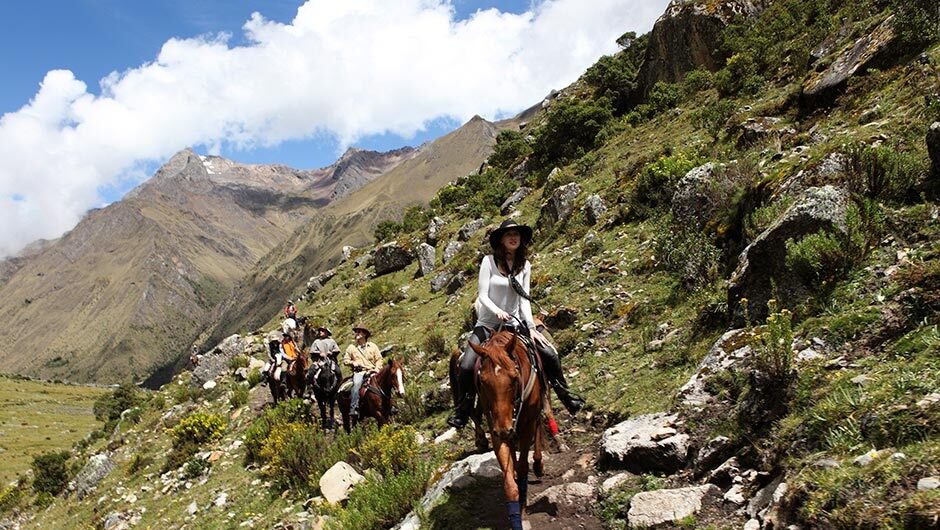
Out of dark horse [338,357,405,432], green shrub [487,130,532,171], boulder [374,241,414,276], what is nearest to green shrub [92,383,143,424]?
boulder [374,241,414,276]

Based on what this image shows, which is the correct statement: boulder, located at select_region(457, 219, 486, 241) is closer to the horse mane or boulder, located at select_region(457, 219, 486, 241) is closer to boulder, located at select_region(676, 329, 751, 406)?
boulder, located at select_region(676, 329, 751, 406)

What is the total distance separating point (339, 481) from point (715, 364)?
7.32 m

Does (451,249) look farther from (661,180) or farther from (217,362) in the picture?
(217,362)

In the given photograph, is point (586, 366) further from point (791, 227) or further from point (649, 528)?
point (649, 528)

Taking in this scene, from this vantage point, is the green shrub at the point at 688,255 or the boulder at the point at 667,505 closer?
the boulder at the point at 667,505

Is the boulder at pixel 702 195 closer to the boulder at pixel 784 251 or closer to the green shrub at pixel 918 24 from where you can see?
the boulder at pixel 784 251

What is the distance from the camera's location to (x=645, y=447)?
6.63m

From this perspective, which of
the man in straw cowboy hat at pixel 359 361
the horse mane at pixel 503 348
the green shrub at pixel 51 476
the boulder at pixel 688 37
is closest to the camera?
the horse mane at pixel 503 348

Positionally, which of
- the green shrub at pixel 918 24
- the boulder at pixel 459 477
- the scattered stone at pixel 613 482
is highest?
the green shrub at pixel 918 24

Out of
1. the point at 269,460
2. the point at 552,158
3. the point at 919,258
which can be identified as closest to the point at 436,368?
the point at 269,460

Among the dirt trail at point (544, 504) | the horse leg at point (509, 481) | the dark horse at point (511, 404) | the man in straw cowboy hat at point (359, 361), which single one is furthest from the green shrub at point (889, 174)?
the man in straw cowboy hat at point (359, 361)

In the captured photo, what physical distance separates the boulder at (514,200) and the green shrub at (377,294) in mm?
7914

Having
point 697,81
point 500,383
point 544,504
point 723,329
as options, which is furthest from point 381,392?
point 697,81

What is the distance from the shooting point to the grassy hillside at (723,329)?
4637mm
